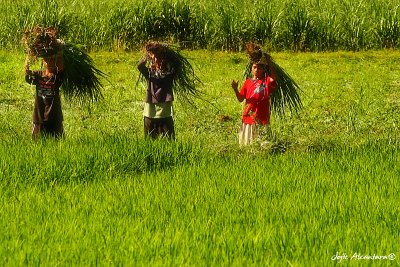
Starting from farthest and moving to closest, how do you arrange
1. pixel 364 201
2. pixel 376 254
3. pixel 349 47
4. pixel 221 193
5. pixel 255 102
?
pixel 349 47 → pixel 255 102 → pixel 221 193 → pixel 364 201 → pixel 376 254

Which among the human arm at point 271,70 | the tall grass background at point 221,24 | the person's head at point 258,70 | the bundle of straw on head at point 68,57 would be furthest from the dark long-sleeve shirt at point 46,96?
the tall grass background at point 221,24

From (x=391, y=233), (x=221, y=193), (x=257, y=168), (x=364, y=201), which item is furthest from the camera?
(x=257, y=168)

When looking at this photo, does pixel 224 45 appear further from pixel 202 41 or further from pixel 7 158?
pixel 7 158

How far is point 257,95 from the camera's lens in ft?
24.0

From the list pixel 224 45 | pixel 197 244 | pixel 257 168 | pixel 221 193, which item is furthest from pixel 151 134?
pixel 224 45

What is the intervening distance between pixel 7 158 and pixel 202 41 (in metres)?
8.12

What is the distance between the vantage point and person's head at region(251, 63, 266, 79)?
7387 mm

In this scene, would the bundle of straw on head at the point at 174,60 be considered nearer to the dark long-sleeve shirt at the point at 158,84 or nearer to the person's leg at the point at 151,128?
the dark long-sleeve shirt at the point at 158,84

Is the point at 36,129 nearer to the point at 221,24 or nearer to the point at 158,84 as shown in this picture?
the point at 158,84

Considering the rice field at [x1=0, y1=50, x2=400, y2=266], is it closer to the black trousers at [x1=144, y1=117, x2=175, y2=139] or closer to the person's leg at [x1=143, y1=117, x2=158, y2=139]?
the black trousers at [x1=144, y1=117, x2=175, y2=139]

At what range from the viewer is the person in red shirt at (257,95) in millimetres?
7332

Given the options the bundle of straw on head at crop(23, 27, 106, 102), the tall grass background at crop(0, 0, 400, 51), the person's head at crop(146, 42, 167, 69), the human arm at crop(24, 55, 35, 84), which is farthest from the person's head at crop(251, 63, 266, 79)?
the tall grass background at crop(0, 0, 400, 51)

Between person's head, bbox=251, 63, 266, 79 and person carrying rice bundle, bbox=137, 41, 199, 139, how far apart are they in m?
0.55

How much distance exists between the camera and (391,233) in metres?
4.66
